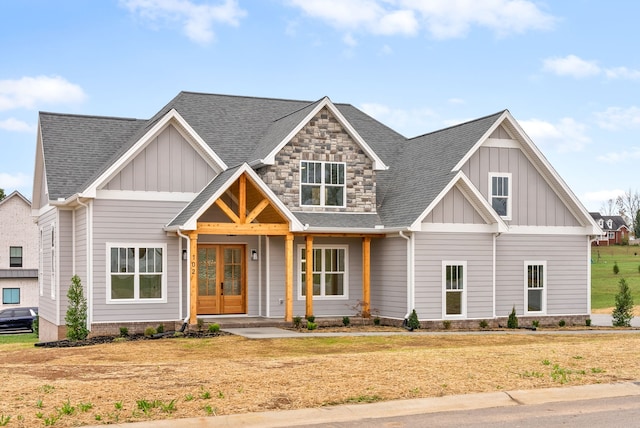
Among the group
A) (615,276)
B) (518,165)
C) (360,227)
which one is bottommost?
(615,276)

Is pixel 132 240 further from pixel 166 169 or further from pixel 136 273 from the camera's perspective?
pixel 166 169

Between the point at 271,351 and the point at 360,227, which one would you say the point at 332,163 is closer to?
the point at 360,227

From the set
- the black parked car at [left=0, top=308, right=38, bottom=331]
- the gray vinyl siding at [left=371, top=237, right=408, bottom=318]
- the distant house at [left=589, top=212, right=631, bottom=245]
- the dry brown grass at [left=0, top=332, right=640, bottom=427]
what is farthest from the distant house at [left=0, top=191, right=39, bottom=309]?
the distant house at [left=589, top=212, right=631, bottom=245]

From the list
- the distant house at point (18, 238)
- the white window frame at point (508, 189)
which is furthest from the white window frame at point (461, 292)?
the distant house at point (18, 238)

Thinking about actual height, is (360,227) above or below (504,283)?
above

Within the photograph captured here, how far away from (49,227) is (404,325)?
12.1 m

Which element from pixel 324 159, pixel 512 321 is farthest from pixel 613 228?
pixel 324 159

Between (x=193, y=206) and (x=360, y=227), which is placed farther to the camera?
(x=360, y=227)

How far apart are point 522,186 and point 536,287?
3428 millimetres

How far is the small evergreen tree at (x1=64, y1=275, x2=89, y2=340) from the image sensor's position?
23.2 metres

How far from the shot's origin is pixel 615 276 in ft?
210

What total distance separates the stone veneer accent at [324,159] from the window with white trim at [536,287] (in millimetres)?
5776

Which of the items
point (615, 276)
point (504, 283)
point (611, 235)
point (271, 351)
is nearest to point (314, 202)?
point (504, 283)

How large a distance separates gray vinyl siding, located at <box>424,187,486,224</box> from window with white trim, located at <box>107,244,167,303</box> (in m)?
8.21
